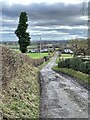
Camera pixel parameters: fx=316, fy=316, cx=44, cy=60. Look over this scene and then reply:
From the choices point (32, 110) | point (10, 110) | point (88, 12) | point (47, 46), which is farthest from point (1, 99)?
point (47, 46)

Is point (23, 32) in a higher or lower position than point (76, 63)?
higher

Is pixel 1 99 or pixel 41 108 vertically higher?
pixel 1 99

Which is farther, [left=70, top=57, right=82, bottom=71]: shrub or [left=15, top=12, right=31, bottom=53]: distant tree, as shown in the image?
[left=15, top=12, right=31, bottom=53]: distant tree

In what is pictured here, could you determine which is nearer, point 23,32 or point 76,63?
point 76,63

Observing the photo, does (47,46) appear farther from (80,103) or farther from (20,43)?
(80,103)

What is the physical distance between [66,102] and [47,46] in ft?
491

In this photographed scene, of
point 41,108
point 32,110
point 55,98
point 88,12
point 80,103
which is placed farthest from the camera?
point 88,12

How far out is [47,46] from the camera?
166 metres

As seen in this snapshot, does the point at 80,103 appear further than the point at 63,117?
Yes

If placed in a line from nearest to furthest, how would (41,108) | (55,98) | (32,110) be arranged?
(32,110) → (41,108) → (55,98)

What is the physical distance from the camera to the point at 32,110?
43.0ft

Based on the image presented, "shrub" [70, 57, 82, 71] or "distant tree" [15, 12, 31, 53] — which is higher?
"distant tree" [15, 12, 31, 53]

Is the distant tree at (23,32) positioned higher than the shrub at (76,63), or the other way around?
the distant tree at (23,32)

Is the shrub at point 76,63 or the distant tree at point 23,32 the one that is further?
the distant tree at point 23,32
